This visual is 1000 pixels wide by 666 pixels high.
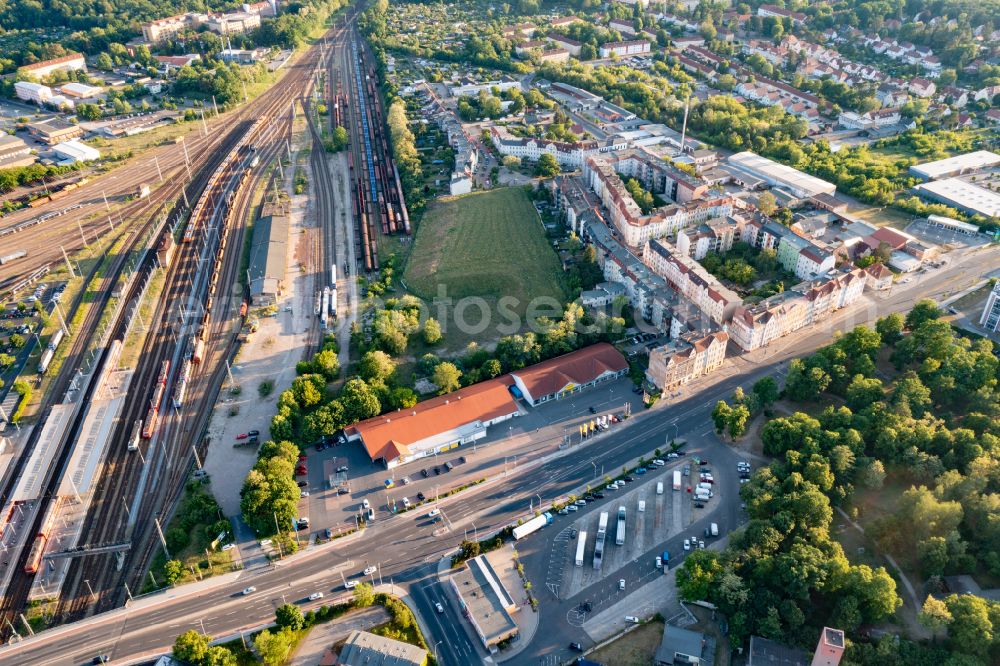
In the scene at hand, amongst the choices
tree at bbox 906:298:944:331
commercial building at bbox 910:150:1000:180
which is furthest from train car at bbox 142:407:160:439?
commercial building at bbox 910:150:1000:180

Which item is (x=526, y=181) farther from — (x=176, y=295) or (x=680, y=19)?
(x=680, y=19)

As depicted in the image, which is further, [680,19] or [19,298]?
[680,19]

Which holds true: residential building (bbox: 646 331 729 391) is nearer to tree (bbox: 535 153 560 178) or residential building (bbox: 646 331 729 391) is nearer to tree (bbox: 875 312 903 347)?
tree (bbox: 875 312 903 347)

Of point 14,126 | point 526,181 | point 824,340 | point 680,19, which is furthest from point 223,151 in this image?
point 680,19

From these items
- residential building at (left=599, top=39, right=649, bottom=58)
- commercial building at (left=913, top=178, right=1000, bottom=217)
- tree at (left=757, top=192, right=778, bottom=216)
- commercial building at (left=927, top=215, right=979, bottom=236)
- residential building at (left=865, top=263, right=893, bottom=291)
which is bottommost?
residential building at (left=865, top=263, right=893, bottom=291)

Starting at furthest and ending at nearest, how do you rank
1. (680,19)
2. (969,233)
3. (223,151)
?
(680,19) → (223,151) → (969,233)

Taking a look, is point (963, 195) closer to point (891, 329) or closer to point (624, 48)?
point (891, 329)

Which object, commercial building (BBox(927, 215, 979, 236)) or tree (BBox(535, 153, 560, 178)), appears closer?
commercial building (BBox(927, 215, 979, 236))

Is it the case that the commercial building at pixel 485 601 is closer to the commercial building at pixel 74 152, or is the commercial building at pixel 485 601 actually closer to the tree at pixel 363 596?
the tree at pixel 363 596

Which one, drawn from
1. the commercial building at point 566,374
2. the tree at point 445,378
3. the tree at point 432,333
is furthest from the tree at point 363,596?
the tree at point 432,333
